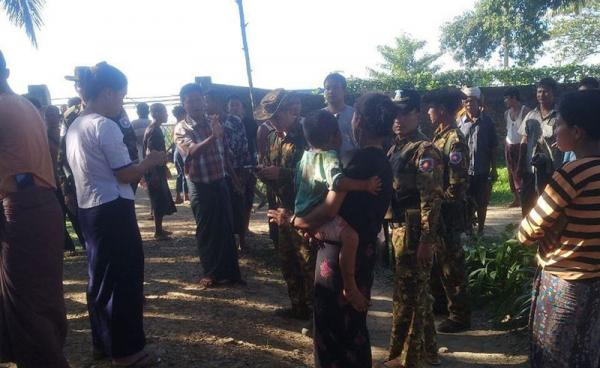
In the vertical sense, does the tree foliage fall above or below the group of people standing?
above

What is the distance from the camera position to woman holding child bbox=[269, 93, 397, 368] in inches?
103

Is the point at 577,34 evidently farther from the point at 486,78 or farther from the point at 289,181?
the point at 289,181

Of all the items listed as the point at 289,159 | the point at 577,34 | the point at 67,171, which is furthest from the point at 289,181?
the point at 577,34

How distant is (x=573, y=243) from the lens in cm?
241

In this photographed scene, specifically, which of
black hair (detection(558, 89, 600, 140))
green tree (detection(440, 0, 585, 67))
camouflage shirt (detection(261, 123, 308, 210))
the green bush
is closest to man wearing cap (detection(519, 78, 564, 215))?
the green bush

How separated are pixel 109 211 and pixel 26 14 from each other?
11207 millimetres

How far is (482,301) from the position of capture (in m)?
5.12

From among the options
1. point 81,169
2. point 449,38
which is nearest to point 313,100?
point 81,169

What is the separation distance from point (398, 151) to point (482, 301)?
2300 mm

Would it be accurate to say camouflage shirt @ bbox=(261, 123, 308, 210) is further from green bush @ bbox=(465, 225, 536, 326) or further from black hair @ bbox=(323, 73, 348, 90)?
green bush @ bbox=(465, 225, 536, 326)

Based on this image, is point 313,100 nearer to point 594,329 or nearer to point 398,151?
point 398,151

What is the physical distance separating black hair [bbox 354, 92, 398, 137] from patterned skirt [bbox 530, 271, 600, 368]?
1.06 metres


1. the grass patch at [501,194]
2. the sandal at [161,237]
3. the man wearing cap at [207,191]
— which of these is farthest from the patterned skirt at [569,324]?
the grass patch at [501,194]

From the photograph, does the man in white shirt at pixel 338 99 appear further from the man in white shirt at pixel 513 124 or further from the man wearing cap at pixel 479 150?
the man in white shirt at pixel 513 124
